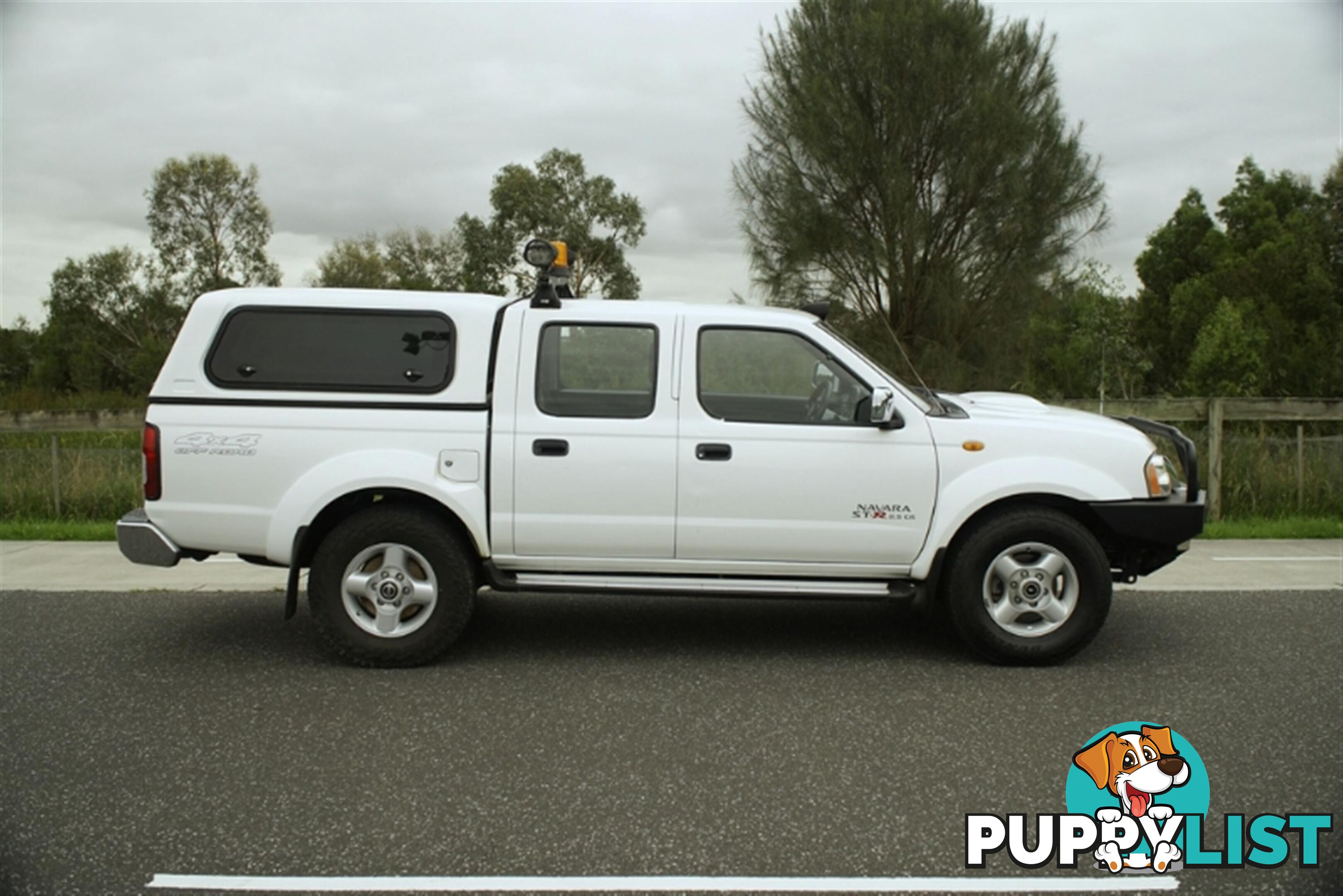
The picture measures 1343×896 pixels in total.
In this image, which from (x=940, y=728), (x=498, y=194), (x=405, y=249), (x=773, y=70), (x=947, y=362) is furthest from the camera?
(x=405, y=249)

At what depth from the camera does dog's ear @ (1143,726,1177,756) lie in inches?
177

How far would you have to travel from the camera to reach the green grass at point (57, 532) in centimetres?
973

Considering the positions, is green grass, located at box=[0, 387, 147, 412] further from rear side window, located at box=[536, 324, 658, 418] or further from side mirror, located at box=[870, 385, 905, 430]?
side mirror, located at box=[870, 385, 905, 430]

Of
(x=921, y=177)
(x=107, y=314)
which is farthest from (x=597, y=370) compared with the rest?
(x=107, y=314)

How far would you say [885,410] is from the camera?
5.60 m

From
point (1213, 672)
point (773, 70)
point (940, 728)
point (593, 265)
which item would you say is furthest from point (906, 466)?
point (593, 265)

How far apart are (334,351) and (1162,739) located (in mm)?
4398

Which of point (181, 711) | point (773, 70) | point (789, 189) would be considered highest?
point (773, 70)

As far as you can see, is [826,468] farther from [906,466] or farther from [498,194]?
[498,194]

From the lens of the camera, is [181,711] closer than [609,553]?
Yes

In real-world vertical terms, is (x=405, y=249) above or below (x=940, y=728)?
above

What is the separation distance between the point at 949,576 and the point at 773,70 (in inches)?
688

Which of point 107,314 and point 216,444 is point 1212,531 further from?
point 107,314

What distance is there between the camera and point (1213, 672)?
568 cm
